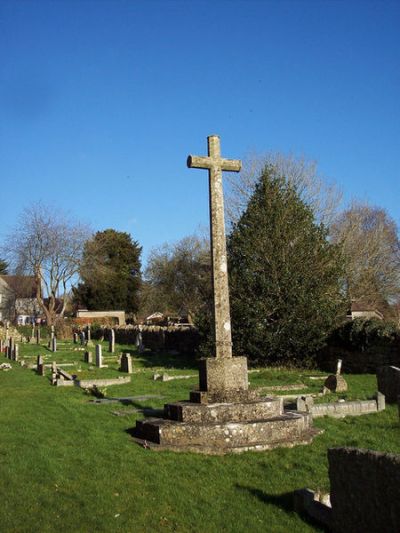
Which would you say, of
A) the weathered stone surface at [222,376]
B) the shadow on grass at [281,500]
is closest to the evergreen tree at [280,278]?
the weathered stone surface at [222,376]

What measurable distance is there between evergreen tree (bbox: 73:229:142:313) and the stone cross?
2001 inches

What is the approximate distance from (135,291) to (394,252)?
34703mm

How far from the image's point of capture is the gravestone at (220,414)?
8.12 m

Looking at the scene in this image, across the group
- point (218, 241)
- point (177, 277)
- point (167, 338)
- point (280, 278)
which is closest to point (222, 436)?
point (218, 241)

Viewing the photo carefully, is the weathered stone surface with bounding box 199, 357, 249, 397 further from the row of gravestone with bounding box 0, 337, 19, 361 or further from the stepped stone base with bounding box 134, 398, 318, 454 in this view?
the row of gravestone with bounding box 0, 337, 19, 361

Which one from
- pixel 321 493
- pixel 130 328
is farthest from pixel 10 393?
pixel 130 328

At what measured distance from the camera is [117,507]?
218 inches

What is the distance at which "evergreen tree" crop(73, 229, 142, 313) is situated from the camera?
60.7 meters

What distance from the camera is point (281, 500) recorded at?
5.81m

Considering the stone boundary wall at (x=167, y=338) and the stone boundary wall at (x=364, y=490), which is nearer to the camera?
the stone boundary wall at (x=364, y=490)

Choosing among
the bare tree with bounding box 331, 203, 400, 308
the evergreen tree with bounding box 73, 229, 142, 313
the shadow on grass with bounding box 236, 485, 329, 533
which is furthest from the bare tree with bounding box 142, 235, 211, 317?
the shadow on grass with bounding box 236, 485, 329, 533

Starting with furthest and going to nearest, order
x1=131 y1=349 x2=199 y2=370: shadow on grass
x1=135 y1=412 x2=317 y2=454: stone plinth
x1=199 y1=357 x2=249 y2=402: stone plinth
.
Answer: x1=131 y1=349 x2=199 y2=370: shadow on grass → x1=199 y1=357 x2=249 y2=402: stone plinth → x1=135 y1=412 x2=317 y2=454: stone plinth

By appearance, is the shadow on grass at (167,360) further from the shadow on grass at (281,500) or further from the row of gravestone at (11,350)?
the shadow on grass at (281,500)

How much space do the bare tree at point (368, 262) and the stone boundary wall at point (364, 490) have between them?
31.6 m
